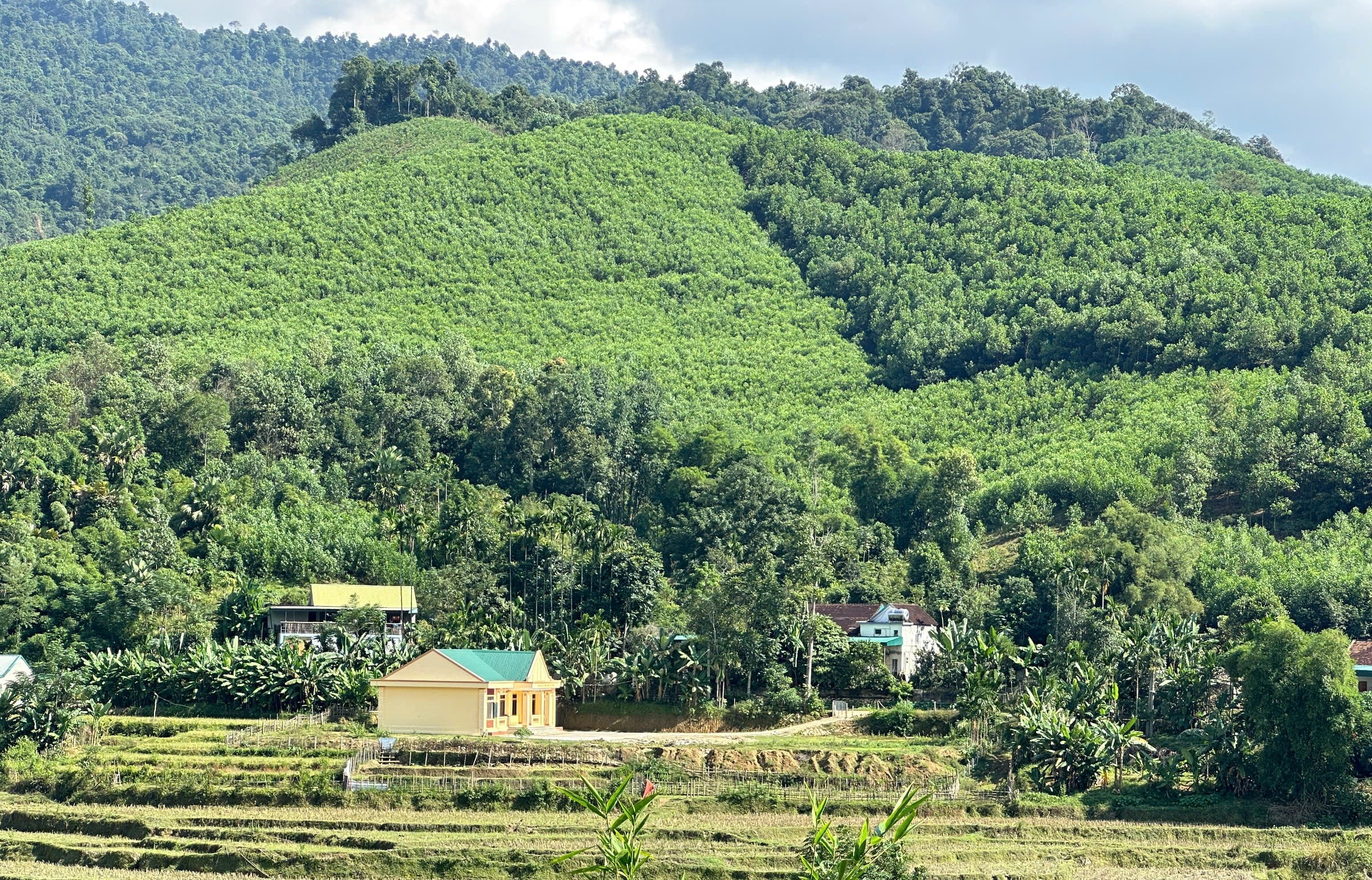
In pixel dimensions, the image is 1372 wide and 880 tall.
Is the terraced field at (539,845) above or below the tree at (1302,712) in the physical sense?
below

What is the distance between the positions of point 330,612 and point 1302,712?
40.4m

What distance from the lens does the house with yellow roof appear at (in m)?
75.2

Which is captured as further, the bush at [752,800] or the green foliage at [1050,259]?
the green foliage at [1050,259]

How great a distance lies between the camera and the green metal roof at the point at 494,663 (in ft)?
209

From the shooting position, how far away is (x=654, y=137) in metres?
163

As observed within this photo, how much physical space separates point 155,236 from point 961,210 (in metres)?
64.3

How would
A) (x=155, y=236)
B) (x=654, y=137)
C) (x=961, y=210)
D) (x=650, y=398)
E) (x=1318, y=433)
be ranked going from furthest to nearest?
(x=654, y=137) < (x=961, y=210) < (x=155, y=236) < (x=650, y=398) < (x=1318, y=433)

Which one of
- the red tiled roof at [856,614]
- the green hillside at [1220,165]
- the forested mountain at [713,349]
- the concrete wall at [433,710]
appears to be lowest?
the concrete wall at [433,710]

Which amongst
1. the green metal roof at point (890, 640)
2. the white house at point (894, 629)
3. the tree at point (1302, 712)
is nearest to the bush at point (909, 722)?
the white house at point (894, 629)

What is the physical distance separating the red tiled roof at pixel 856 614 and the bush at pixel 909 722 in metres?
10.2

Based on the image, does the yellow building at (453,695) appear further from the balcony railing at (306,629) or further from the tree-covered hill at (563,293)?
the tree-covered hill at (563,293)

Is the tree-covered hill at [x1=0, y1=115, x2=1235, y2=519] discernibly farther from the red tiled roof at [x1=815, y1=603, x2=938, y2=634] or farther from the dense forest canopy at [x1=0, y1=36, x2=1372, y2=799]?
the red tiled roof at [x1=815, y1=603, x2=938, y2=634]

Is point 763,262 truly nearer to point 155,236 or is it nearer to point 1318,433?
point 155,236

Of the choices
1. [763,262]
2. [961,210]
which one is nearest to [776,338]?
[763,262]
